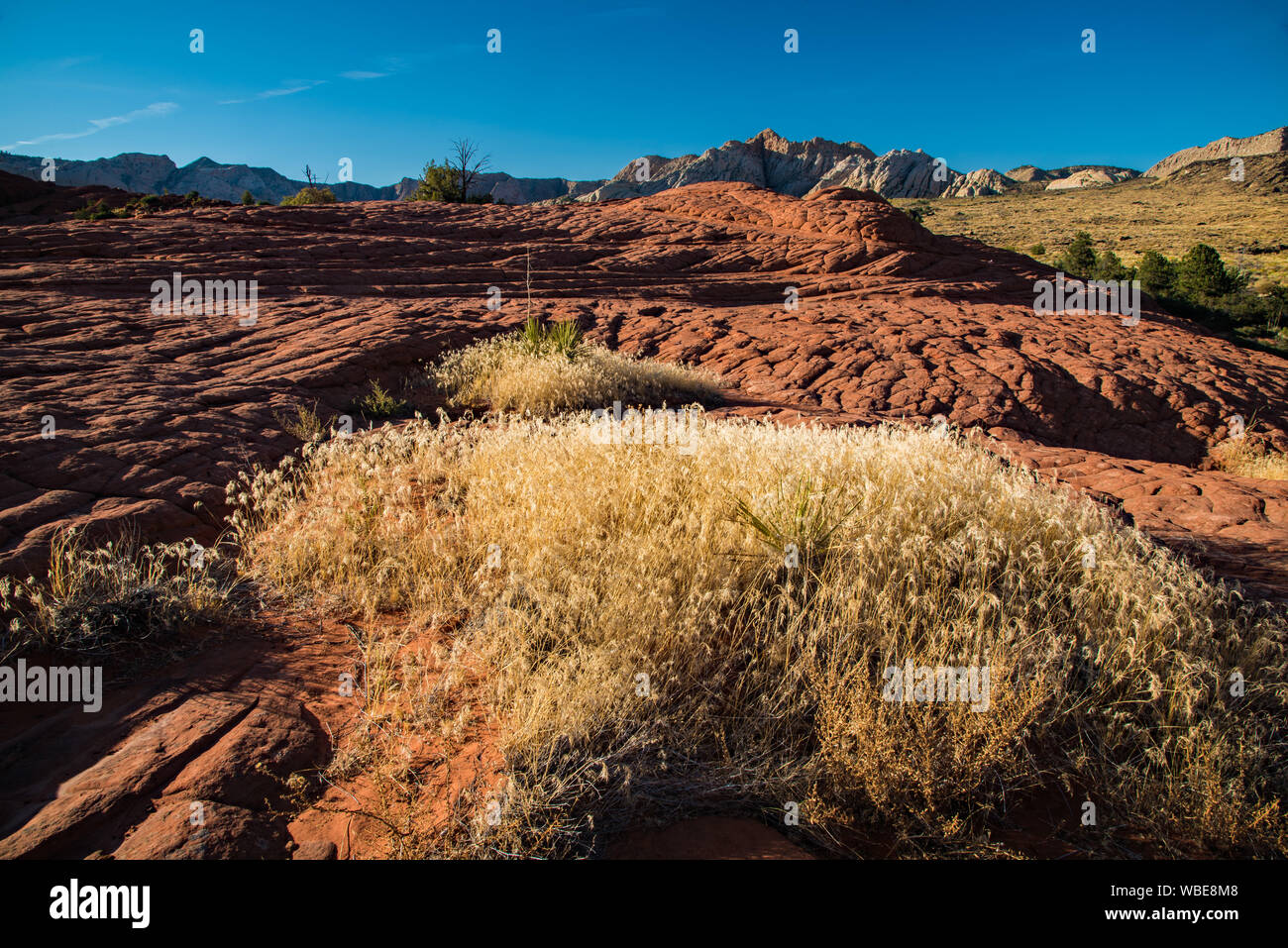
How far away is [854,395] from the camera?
9.10 meters

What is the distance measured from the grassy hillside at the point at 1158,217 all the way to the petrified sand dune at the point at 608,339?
78.9 ft

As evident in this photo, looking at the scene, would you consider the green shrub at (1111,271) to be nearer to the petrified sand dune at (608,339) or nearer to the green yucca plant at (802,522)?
the petrified sand dune at (608,339)

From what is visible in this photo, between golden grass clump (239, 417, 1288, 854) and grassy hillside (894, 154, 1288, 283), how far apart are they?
37.2 metres

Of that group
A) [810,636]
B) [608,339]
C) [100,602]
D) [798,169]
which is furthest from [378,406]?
[798,169]

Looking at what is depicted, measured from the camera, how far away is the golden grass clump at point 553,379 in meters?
7.16

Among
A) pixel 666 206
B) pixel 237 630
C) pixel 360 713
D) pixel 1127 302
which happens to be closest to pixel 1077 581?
pixel 360 713

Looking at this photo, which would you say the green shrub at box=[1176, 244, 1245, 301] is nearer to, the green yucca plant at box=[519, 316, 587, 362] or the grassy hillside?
the grassy hillside

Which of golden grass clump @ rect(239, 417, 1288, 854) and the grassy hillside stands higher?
the grassy hillside

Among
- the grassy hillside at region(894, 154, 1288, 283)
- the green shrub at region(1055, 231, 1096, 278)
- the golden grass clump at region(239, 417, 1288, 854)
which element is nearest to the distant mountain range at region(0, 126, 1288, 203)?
the grassy hillside at region(894, 154, 1288, 283)

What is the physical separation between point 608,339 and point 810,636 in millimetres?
9454

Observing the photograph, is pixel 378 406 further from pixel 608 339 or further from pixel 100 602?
pixel 608 339

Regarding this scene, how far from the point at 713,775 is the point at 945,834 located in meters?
0.71

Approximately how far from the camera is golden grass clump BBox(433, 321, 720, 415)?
7164mm

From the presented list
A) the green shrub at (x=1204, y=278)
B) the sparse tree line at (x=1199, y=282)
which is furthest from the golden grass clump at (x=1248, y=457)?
the green shrub at (x=1204, y=278)
